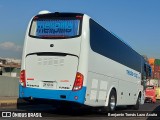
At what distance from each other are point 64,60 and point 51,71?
640mm

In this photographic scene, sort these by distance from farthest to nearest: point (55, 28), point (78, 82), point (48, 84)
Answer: point (55, 28), point (48, 84), point (78, 82)

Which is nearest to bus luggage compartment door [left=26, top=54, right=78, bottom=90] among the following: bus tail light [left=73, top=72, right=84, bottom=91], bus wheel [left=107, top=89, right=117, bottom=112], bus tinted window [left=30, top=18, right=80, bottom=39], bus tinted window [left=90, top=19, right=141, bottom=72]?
bus tail light [left=73, top=72, right=84, bottom=91]

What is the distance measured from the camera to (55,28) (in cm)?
1451

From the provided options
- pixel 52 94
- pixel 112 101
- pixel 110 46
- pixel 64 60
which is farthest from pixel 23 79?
pixel 112 101

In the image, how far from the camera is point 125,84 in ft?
65.4

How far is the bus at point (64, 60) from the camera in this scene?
1393 cm

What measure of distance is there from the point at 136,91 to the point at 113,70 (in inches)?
252

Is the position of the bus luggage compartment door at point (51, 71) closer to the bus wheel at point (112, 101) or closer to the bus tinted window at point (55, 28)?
the bus tinted window at point (55, 28)

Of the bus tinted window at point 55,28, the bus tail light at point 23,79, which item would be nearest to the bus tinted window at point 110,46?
the bus tinted window at point 55,28

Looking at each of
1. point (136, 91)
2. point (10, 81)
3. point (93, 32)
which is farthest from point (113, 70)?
point (10, 81)

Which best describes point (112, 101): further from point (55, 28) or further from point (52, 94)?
point (55, 28)

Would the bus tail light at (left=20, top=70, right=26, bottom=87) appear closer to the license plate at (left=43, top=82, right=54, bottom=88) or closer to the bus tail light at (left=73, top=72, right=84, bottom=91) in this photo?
the license plate at (left=43, top=82, right=54, bottom=88)

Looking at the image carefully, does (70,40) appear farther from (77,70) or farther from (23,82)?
(23,82)

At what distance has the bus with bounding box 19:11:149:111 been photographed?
13929mm
